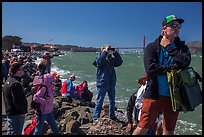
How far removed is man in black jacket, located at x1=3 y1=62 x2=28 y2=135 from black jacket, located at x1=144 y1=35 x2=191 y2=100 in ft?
→ 7.85

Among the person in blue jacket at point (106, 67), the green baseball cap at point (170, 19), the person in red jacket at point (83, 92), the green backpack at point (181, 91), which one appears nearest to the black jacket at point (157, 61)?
the green backpack at point (181, 91)

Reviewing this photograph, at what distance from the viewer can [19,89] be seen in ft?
15.9

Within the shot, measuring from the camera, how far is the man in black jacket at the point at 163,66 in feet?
11.3

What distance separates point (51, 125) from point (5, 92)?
1330 mm

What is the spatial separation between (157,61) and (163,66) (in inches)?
4.6

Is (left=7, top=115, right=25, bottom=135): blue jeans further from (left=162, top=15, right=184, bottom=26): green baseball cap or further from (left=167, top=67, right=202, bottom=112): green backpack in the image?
(left=162, top=15, right=184, bottom=26): green baseball cap

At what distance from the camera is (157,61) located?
3547 mm

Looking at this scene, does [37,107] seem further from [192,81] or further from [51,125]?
[192,81]

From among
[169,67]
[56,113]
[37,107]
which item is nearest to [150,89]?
[169,67]

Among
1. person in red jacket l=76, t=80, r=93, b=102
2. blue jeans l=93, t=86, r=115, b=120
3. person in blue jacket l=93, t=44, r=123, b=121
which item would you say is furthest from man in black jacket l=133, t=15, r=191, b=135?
person in red jacket l=76, t=80, r=93, b=102

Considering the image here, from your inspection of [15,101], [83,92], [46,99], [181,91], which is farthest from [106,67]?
[83,92]

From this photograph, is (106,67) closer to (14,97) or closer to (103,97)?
(103,97)

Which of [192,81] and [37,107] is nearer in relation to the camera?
[192,81]

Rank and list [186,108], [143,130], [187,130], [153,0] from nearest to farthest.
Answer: [186,108] < [143,130] < [153,0] < [187,130]
